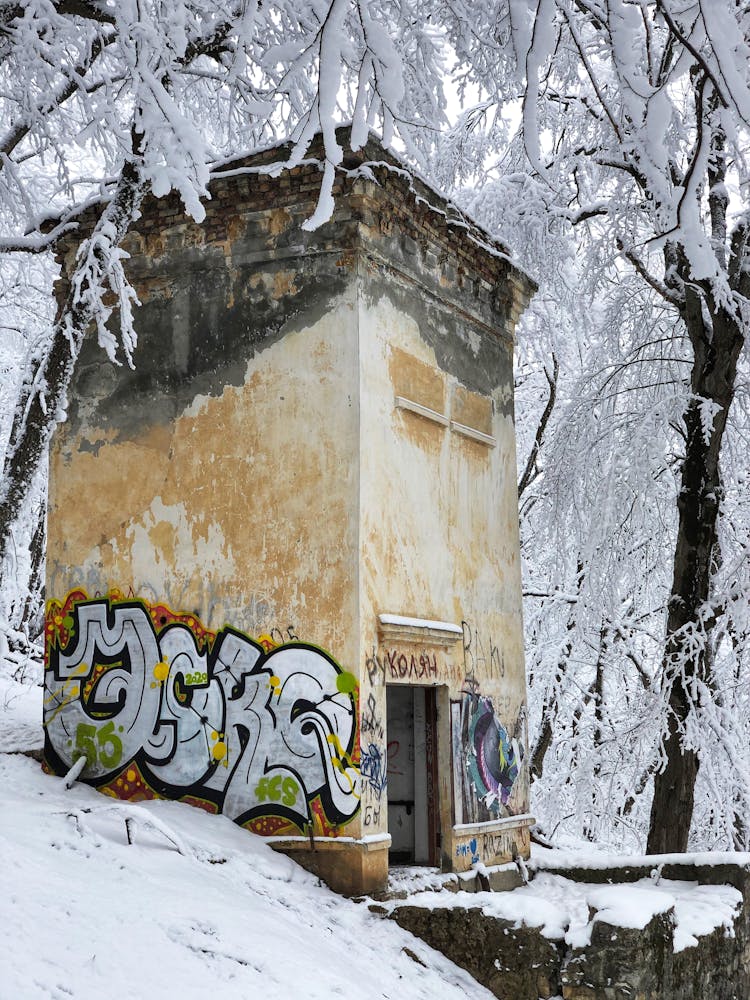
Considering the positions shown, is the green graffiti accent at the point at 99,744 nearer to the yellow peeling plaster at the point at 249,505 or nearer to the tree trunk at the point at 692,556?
the yellow peeling plaster at the point at 249,505

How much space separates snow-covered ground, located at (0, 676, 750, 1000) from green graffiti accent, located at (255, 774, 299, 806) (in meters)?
0.37

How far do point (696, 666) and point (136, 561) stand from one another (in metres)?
5.76

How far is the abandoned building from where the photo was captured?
972 centimetres

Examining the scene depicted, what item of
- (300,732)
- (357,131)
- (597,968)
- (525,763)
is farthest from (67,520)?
(357,131)

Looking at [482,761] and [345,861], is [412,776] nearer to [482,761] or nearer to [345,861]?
[482,761]

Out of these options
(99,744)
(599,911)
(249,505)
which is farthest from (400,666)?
(99,744)

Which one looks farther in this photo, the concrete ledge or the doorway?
the doorway

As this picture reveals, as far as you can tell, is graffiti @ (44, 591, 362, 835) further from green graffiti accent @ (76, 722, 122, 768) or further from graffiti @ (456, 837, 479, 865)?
graffiti @ (456, 837, 479, 865)

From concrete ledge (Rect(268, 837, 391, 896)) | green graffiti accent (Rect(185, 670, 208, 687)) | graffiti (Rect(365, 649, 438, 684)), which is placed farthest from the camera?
green graffiti accent (Rect(185, 670, 208, 687))

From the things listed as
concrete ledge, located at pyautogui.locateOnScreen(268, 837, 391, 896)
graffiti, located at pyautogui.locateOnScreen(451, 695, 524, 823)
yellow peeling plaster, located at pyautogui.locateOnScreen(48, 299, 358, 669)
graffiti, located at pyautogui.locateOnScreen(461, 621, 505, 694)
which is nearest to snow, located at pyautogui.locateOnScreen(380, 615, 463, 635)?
graffiti, located at pyautogui.locateOnScreen(461, 621, 505, 694)

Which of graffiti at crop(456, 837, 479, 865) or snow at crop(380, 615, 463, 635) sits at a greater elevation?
snow at crop(380, 615, 463, 635)

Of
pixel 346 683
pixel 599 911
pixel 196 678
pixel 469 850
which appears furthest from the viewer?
pixel 469 850

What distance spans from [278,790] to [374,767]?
858 millimetres

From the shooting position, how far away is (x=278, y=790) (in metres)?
9.61
